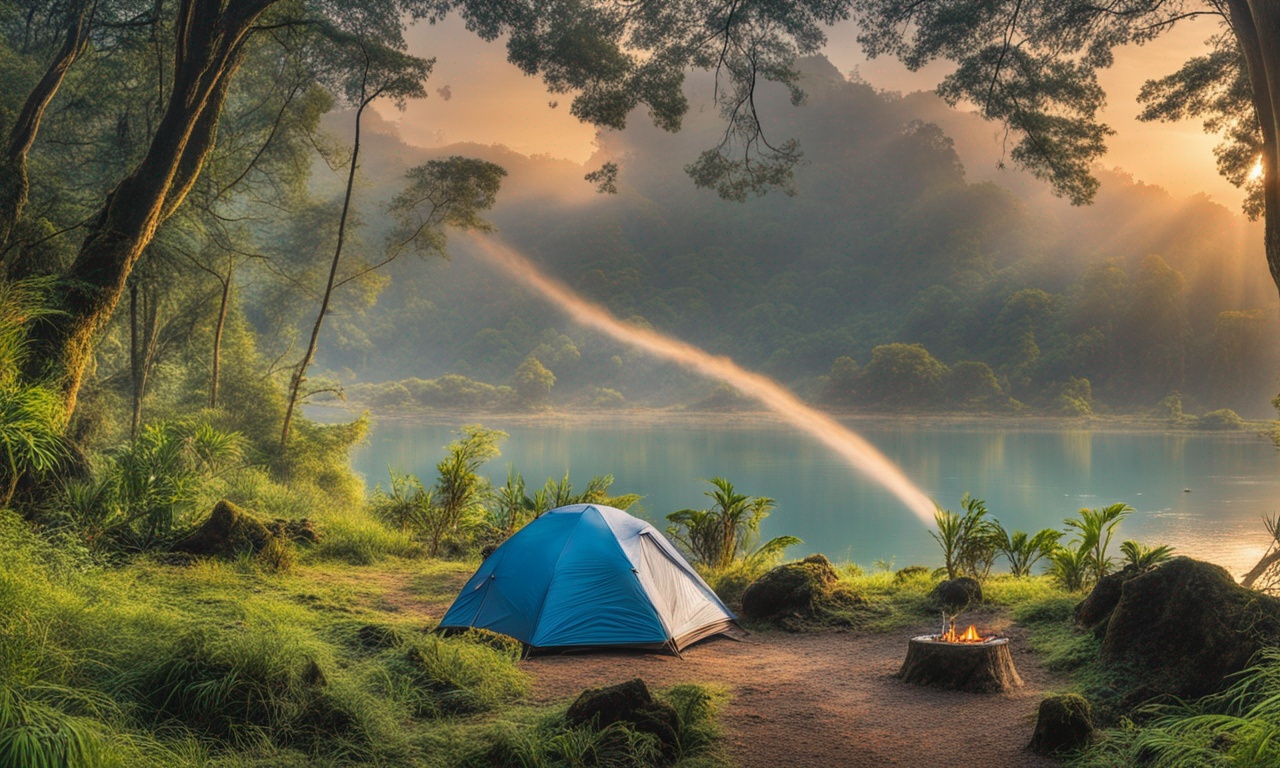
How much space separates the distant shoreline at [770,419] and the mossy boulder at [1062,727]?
45094 mm

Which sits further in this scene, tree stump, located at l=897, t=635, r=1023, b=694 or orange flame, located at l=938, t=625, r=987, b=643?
orange flame, located at l=938, t=625, r=987, b=643

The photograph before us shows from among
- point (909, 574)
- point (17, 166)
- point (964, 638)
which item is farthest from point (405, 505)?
point (964, 638)

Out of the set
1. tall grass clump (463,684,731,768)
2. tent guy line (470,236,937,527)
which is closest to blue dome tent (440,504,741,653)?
tall grass clump (463,684,731,768)

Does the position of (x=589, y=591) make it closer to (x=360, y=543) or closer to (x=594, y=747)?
(x=594, y=747)

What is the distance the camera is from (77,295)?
27.0 ft

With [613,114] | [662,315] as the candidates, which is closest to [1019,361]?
[662,315]

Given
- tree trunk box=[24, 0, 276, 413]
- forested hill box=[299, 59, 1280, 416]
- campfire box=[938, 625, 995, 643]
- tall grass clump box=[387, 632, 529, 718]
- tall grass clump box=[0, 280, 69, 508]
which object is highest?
forested hill box=[299, 59, 1280, 416]

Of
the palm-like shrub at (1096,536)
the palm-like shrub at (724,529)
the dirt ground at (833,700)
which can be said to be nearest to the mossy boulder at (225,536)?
the dirt ground at (833,700)

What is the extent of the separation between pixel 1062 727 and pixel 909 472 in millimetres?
37649

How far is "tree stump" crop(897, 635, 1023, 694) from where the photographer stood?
6070 mm

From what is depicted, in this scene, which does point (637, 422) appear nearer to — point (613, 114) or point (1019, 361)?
point (1019, 361)

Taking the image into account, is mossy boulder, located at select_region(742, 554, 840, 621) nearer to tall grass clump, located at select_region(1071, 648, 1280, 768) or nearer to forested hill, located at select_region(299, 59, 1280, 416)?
tall grass clump, located at select_region(1071, 648, 1280, 768)

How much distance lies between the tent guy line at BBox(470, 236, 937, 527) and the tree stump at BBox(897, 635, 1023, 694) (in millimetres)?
33118

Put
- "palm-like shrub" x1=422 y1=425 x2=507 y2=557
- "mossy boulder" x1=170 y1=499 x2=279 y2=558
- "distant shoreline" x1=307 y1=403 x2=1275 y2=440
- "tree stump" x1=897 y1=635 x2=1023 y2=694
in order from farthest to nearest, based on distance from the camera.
A: "distant shoreline" x1=307 y1=403 x2=1275 y2=440 → "palm-like shrub" x1=422 y1=425 x2=507 y2=557 → "mossy boulder" x1=170 y1=499 x2=279 y2=558 → "tree stump" x1=897 y1=635 x2=1023 y2=694
